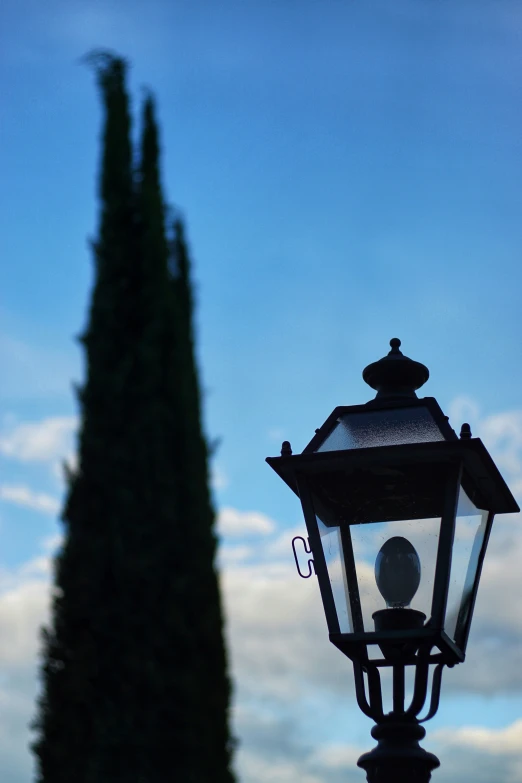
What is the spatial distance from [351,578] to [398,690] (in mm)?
635

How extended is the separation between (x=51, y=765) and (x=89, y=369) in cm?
158

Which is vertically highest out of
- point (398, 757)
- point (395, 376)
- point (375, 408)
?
point (395, 376)

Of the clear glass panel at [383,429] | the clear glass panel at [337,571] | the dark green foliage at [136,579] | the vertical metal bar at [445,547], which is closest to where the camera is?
the dark green foliage at [136,579]

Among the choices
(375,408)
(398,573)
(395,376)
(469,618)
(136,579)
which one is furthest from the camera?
(395,376)

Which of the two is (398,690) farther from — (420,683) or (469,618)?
(469,618)

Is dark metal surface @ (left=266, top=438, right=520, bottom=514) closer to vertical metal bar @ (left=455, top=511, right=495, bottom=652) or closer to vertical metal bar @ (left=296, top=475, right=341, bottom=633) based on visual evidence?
vertical metal bar @ (left=296, top=475, right=341, bottom=633)

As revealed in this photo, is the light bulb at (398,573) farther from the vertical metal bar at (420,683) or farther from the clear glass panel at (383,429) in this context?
the clear glass panel at (383,429)

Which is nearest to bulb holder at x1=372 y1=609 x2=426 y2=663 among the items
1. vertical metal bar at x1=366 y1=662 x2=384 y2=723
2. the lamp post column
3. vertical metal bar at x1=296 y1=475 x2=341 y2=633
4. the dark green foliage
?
vertical metal bar at x1=366 y1=662 x2=384 y2=723

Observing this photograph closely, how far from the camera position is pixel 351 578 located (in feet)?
21.1

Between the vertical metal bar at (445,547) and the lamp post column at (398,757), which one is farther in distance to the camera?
the lamp post column at (398,757)

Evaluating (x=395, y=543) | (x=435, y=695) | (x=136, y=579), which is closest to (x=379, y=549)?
(x=395, y=543)

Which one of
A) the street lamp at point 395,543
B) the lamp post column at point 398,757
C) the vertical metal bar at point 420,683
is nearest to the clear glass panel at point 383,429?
the street lamp at point 395,543

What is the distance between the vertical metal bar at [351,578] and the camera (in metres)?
6.32

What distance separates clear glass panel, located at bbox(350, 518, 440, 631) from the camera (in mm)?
6191
